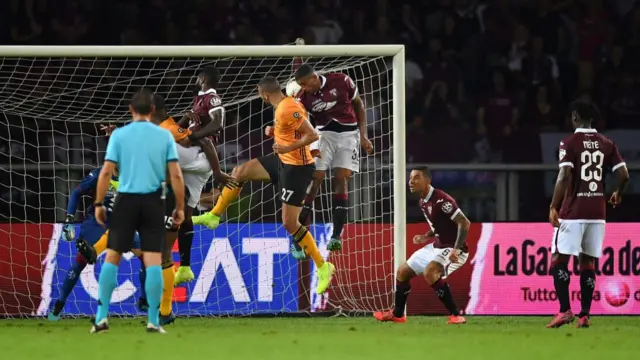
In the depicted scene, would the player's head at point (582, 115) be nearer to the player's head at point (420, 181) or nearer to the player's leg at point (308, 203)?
the player's head at point (420, 181)

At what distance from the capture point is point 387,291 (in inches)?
518

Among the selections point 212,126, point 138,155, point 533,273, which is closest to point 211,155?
point 212,126

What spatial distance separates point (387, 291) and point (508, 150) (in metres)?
3.29

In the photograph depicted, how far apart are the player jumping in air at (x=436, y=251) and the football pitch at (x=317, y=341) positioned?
0.24 meters

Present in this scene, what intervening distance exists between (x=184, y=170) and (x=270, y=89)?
109 cm

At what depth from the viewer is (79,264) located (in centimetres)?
1168

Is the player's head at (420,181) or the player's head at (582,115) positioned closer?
the player's head at (582,115)

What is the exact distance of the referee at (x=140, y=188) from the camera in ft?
29.3

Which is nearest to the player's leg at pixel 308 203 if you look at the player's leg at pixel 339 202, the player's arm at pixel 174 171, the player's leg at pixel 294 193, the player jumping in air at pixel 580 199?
the player's leg at pixel 339 202

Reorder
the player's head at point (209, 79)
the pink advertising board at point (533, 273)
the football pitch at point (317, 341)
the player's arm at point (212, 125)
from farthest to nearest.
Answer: the pink advertising board at point (533, 273), the player's head at point (209, 79), the player's arm at point (212, 125), the football pitch at point (317, 341)

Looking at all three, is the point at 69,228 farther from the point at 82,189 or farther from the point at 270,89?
the point at 270,89

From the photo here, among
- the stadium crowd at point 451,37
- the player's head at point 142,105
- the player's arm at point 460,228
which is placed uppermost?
the stadium crowd at point 451,37

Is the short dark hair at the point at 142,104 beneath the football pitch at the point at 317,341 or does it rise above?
above

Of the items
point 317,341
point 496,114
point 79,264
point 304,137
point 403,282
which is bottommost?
point 317,341
